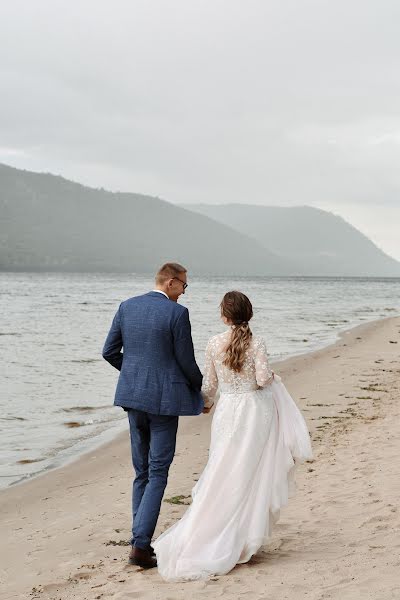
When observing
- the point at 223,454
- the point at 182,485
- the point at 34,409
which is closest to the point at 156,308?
the point at 223,454

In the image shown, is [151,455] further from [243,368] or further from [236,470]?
[243,368]

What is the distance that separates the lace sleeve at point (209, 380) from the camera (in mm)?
5234

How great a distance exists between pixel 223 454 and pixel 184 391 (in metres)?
0.49

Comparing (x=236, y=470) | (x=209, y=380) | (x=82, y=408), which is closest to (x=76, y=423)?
(x=82, y=408)

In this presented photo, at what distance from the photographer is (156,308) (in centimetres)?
516

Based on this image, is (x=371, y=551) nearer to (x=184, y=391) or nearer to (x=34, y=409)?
(x=184, y=391)

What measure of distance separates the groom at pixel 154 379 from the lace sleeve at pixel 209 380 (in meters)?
0.05

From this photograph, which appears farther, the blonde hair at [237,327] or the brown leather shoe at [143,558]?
the brown leather shoe at [143,558]

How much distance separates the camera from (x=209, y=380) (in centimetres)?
527

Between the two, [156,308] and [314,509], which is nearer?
[156,308]

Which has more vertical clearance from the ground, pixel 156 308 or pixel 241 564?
pixel 156 308

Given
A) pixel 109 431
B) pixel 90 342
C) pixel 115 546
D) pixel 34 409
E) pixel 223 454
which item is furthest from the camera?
pixel 90 342

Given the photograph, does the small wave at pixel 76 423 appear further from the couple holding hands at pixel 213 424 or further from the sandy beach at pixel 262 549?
the couple holding hands at pixel 213 424

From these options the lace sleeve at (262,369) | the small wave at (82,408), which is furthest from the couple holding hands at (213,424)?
the small wave at (82,408)
